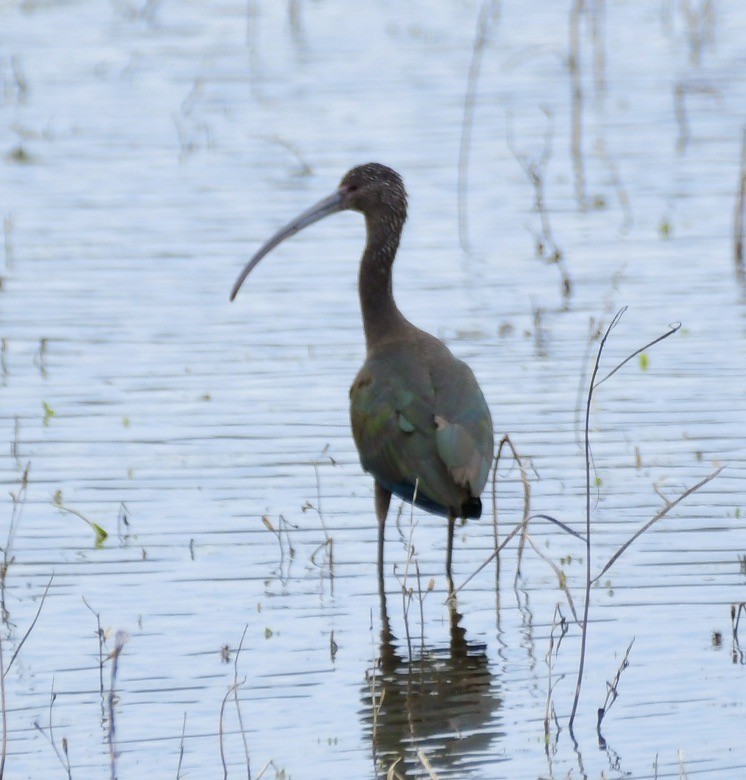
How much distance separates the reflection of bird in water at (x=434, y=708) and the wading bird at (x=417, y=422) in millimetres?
464

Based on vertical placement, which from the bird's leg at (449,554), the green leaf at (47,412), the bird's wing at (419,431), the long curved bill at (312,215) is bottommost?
the bird's leg at (449,554)

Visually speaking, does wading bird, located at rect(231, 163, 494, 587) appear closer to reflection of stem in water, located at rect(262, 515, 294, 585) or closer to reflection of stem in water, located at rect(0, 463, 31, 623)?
reflection of stem in water, located at rect(262, 515, 294, 585)

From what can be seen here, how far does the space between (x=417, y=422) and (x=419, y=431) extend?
0.05 metres

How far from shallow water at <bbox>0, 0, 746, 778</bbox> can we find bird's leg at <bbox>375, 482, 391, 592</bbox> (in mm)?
97

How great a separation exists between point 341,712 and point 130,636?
0.97m

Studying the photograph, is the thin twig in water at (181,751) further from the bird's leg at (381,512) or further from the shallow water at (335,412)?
the bird's leg at (381,512)

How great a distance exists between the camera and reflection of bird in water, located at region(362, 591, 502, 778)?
5.36 metres

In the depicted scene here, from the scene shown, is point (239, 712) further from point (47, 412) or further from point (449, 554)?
point (47, 412)

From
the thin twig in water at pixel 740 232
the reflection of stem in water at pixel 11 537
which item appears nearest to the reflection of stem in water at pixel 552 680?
the reflection of stem in water at pixel 11 537

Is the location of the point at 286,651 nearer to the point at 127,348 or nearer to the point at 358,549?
the point at 358,549

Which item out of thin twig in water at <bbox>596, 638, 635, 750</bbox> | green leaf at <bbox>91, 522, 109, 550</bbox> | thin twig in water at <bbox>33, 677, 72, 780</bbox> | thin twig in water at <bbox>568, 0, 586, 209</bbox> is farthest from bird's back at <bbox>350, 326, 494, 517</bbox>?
thin twig in water at <bbox>568, 0, 586, 209</bbox>

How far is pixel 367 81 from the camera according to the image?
16547mm

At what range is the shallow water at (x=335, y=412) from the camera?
5.75 metres

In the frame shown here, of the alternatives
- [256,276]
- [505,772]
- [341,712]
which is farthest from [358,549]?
[256,276]
